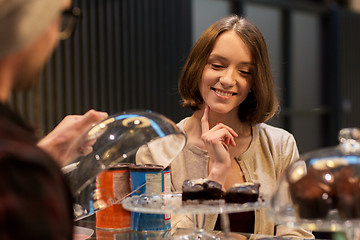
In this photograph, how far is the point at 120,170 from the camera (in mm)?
1632

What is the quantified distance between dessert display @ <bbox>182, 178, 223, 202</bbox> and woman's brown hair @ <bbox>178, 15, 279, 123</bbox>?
734mm

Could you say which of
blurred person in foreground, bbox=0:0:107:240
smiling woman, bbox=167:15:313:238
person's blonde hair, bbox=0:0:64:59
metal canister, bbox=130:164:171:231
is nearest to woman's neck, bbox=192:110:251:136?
smiling woman, bbox=167:15:313:238

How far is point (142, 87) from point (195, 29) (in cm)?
108

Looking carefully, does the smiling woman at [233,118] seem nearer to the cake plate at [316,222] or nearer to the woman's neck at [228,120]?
the woman's neck at [228,120]

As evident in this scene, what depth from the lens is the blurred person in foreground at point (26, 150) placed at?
69 cm

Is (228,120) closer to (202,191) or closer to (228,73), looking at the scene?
(228,73)

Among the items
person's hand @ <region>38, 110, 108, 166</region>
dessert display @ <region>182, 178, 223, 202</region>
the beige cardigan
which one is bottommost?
the beige cardigan

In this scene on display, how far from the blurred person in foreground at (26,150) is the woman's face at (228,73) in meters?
1.23

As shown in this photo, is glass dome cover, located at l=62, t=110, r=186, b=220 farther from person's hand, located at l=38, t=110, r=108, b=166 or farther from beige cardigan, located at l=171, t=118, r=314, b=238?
beige cardigan, located at l=171, t=118, r=314, b=238

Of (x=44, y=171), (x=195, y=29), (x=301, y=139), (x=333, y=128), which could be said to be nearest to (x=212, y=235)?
(x=44, y=171)

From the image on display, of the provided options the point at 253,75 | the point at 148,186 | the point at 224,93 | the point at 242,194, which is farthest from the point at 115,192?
the point at 253,75

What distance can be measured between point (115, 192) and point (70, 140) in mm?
263

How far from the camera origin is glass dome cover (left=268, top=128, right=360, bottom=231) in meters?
1.15

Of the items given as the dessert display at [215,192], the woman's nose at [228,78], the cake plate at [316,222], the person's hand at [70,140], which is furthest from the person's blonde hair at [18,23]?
the woman's nose at [228,78]
